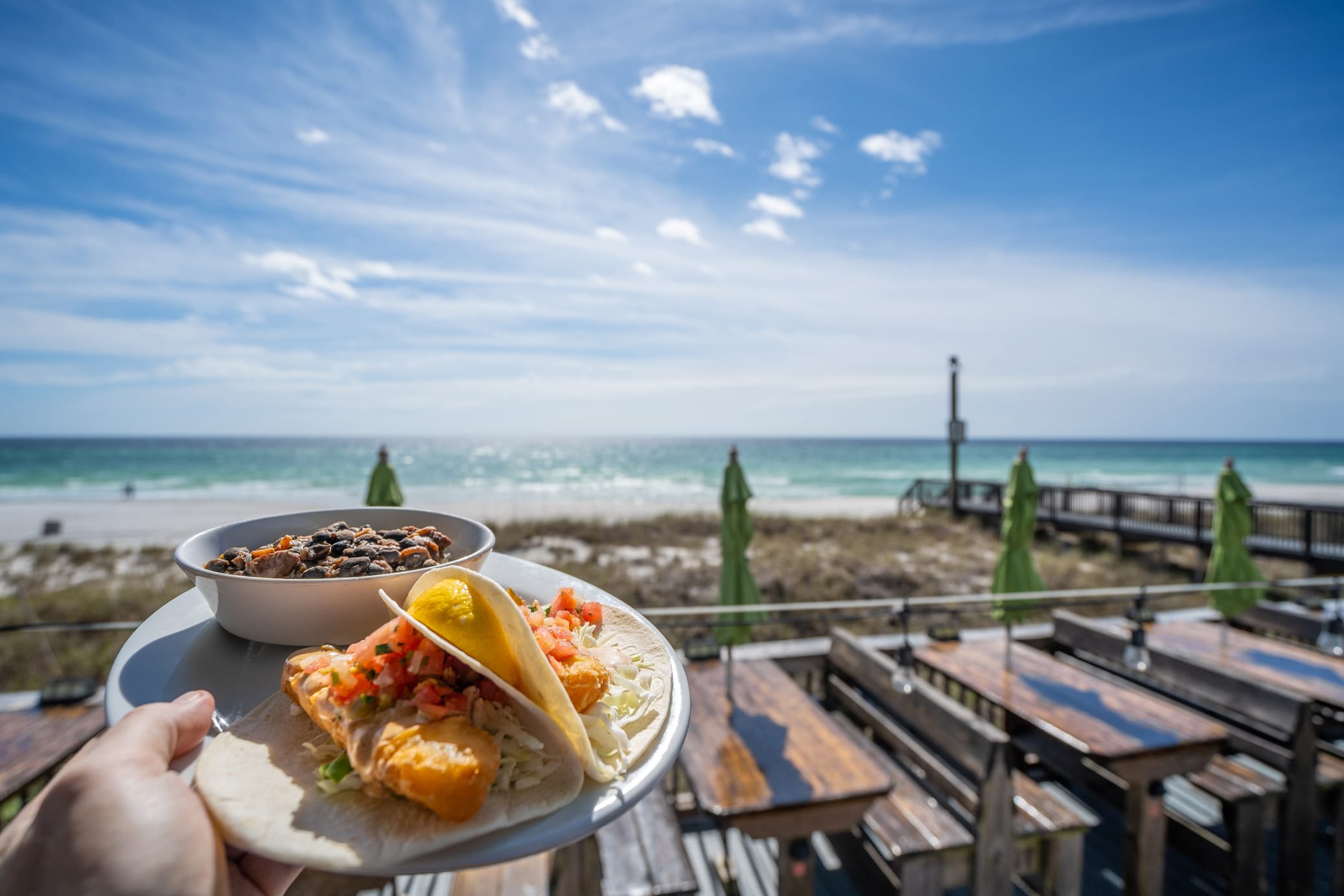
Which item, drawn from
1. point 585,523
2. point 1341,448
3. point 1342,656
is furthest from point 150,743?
point 1341,448

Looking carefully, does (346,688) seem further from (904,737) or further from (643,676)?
(904,737)

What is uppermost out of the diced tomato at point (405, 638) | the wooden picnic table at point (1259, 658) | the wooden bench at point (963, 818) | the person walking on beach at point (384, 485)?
→ the diced tomato at point (405, 638)

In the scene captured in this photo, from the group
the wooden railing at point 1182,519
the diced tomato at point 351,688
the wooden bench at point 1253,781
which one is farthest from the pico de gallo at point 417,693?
the wooden railing at point 1182,519

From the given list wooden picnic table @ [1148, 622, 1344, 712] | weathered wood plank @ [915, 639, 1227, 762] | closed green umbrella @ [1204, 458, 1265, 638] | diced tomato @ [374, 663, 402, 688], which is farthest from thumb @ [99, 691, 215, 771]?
closed green umbrella @ [1204, 458, 1265, 638]

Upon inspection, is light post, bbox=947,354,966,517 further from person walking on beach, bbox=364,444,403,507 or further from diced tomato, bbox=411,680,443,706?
diced tomato, bbox=411,680,443,706

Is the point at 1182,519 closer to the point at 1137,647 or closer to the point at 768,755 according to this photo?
the point at 1137,647

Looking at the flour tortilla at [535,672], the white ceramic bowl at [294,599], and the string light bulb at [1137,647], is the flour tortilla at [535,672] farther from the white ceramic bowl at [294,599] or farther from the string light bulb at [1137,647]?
the string light bulb at [1137,647]
